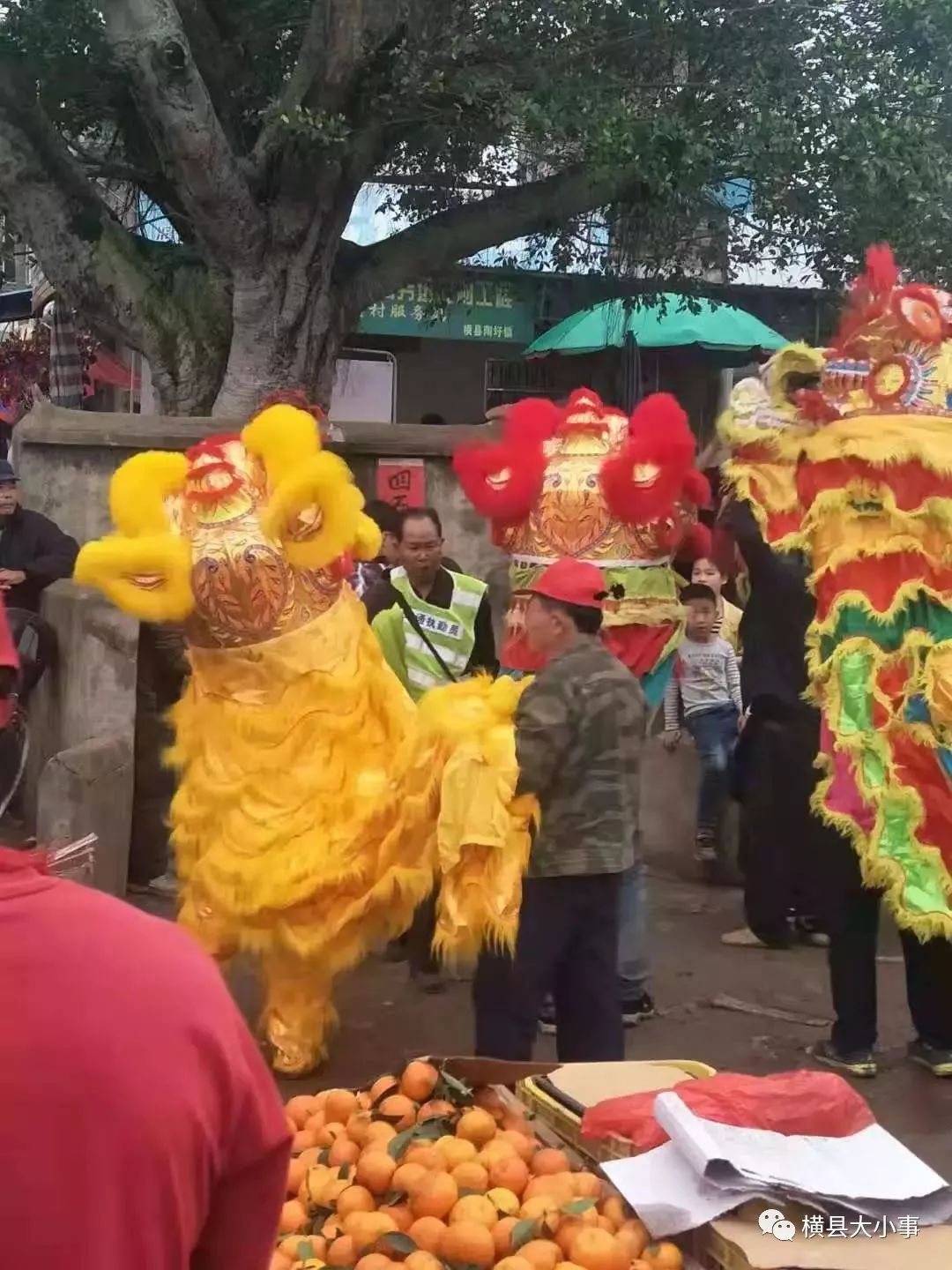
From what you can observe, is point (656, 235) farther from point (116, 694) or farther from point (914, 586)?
point (914, 586)

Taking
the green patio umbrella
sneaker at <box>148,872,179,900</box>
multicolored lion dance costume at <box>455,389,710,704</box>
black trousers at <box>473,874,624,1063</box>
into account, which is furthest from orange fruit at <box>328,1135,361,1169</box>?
the green patio umbrella

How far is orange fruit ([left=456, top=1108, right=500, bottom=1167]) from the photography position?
2.38 metres

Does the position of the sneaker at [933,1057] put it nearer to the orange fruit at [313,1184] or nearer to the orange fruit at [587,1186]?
the orange fruit at [587,1186]

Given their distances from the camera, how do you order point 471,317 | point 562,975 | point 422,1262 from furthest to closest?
point 471,317 → point 562,975 → point 422,1262

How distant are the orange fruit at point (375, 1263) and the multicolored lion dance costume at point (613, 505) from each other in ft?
7.98

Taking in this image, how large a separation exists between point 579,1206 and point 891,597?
209cm

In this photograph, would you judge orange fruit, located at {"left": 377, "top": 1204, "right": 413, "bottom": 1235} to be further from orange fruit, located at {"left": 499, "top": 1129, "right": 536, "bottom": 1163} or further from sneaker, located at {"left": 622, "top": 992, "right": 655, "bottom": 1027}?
sneaker, located at {"left": 622, "top": 992, "right": 655, "bottom": 1027}

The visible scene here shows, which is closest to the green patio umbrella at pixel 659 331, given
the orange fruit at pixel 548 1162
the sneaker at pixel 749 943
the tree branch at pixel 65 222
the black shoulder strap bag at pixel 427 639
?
the tree branch at pixel 65 222

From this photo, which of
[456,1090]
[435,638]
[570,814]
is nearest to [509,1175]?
[456,1090]

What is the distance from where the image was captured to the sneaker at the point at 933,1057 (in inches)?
161

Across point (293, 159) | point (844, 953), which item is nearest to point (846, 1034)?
point (844, 953)

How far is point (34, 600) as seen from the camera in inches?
250

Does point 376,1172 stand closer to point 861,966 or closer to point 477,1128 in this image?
point 477,1128

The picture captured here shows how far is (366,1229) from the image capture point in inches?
84.6
